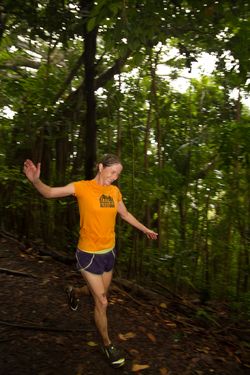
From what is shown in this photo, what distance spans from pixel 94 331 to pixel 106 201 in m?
1.53

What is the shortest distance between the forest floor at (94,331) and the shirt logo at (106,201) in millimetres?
1442

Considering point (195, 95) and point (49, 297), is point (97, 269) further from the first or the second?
point (195, 95)

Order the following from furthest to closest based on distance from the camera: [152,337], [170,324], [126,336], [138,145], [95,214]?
[138,145] < [170,324] < [152,337] < [126,336] < [95,214]

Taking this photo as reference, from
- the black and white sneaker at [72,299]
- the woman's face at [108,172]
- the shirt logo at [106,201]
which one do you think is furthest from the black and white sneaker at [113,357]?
the woman's face at [108,172]

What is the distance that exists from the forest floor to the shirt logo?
4.73 ft

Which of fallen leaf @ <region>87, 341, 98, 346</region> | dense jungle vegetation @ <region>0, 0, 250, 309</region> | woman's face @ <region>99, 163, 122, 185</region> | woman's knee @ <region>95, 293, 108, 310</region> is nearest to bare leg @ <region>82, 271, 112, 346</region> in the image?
woman's knee @ <region>95, 293, 108, 310</region>

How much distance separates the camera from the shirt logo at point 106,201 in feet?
10.8

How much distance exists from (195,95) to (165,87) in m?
0.79

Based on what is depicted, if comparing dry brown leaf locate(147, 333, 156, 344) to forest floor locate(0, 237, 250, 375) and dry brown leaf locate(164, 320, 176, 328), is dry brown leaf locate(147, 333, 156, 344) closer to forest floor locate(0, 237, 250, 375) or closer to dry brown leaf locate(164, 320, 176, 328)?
forest floor locate(0, 237, 250, 375)

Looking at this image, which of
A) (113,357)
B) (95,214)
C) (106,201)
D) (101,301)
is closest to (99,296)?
(101,301)

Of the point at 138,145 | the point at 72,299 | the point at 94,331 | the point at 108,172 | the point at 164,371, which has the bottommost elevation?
the point at 164,371

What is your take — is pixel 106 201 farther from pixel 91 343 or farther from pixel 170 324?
pixel 170 324

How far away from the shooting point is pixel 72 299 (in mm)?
4207

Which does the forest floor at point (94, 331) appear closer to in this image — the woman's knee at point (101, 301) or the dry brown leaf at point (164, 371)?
the dry brown leaf at point (164, 371)
